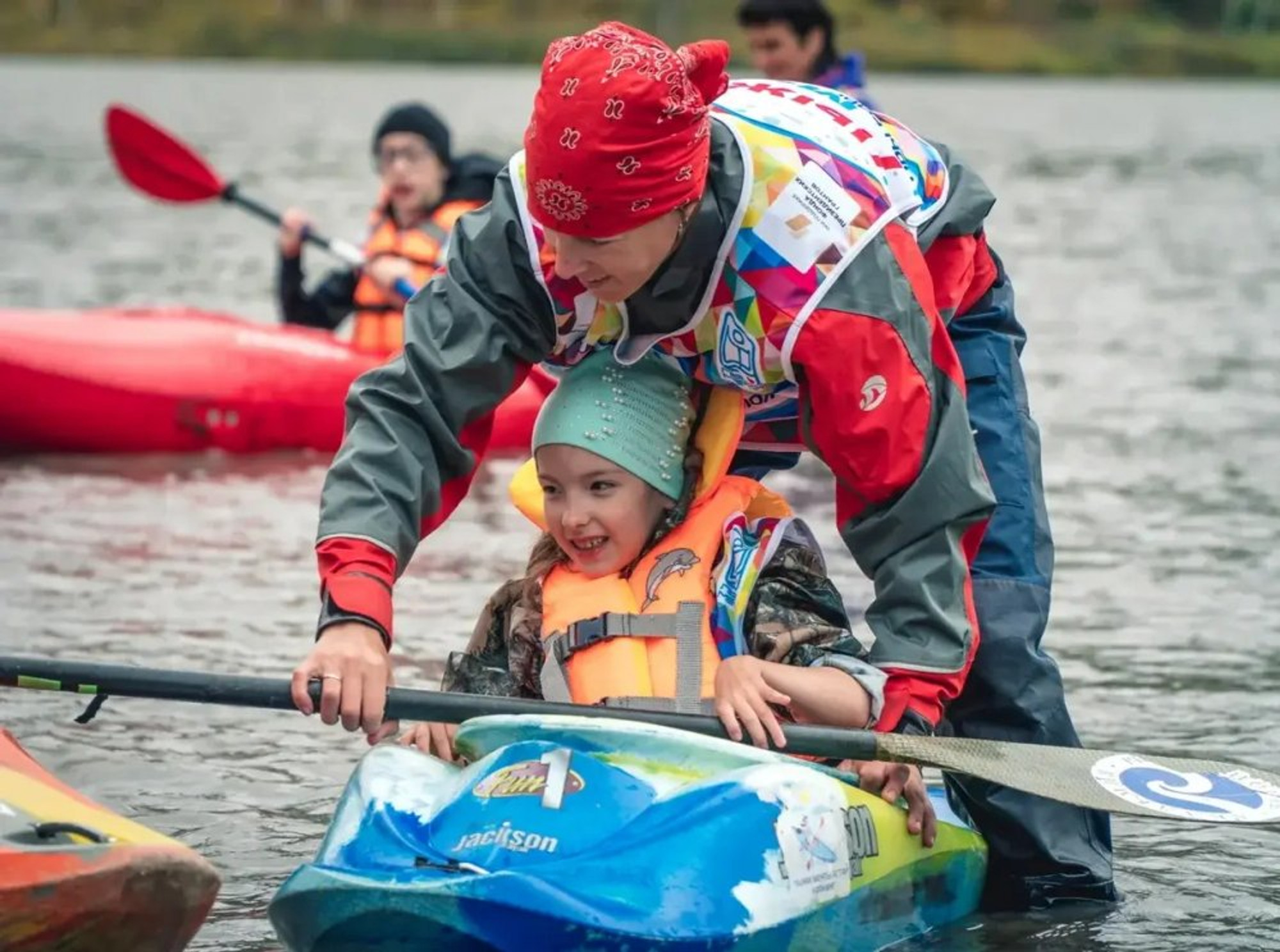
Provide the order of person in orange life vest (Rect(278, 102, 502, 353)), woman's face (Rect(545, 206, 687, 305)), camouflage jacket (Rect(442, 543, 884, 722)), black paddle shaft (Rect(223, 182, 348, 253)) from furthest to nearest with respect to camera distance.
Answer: black paddle shaft (Rect(223, 182, 348, 253)), person in orange life vest (Rect(278, 102, 502, 353)), camouflage jacket (Rect(442, 543, 884, 722)), woman's face (Rect(545, 206, 687, 305))

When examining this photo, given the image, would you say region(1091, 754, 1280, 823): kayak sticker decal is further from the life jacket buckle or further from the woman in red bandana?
the life jacket buckle

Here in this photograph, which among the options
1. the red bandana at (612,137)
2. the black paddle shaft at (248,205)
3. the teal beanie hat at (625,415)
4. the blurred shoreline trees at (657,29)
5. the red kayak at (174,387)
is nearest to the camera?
the red bandana at (612,137)

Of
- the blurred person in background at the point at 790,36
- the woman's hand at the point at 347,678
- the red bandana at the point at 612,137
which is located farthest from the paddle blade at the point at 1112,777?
the blurred person in background at the point at 790,36

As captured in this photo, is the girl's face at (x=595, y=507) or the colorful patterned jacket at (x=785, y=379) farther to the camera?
the girl's face at (x=595, y=507)

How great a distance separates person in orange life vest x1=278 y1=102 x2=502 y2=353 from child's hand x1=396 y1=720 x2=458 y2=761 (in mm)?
5212

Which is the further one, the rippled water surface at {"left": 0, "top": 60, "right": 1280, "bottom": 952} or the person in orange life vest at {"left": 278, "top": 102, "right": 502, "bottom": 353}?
the person in orange life vest at {"left": 278, "top": 102, "right": 502, "bottom": 353}

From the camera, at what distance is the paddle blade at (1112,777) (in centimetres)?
389

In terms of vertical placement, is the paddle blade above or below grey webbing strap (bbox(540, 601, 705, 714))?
below

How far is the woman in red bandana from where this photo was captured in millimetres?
3598

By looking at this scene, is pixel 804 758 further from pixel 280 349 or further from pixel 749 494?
pixel 280 349

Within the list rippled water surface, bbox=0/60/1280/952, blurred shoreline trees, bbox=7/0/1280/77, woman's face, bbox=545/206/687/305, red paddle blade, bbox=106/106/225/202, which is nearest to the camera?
woman's face, bbox=545/206/687/305

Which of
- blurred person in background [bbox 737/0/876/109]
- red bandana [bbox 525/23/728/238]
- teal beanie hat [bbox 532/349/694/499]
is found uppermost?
blurred person in background [bbox 737/0/876/109]

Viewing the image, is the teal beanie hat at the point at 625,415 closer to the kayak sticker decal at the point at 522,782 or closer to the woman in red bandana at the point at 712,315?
the woman in red bandana at the point at 712,315

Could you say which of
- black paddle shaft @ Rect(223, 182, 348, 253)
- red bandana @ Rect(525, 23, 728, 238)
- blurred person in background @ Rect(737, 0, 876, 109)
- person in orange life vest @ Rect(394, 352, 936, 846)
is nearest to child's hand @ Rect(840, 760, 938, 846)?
person in orange life vest @ Rect(394, 352, 936, 846)
